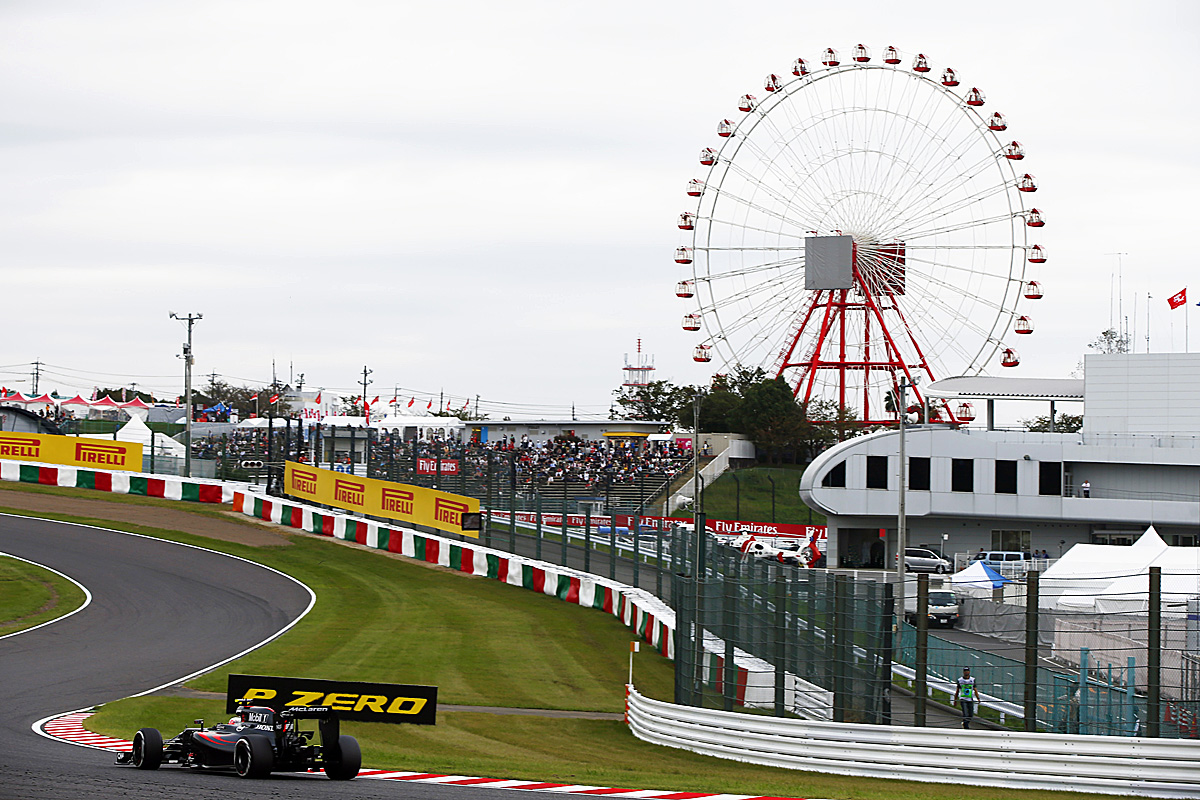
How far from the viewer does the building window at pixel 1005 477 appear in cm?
5406

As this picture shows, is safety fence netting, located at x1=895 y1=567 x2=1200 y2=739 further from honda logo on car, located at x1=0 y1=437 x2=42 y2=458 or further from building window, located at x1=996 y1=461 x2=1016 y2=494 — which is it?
honda logo on car, located at x1=0 y1=437 x2=42 y2=458

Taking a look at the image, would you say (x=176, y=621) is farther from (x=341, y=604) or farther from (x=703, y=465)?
(x=703, y=465)

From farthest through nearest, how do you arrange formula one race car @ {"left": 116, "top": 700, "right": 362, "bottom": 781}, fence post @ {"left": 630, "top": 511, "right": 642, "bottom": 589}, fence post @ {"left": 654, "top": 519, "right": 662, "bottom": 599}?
fence post @ {"left": 630, "top": 511, "right": 642, "bottom": 589} < fence post @ {"left": 654, "top": 519, "right": 662, "bottom": 599} < formula one race car @ {"left": 116, "top": 700, "right": 362, "bottom": 781}

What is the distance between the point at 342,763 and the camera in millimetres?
12188

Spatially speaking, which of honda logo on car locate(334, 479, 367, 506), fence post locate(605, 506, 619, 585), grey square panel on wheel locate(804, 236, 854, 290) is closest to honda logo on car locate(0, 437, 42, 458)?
honda logo on car locate(334, 479, 367, 506)

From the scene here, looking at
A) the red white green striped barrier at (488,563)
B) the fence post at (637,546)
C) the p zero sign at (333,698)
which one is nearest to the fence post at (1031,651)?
the p zero sign at (333,698)

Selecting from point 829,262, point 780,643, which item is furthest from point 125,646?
point 829,262

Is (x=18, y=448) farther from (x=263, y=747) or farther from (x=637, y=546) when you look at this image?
(x=263, y=747)

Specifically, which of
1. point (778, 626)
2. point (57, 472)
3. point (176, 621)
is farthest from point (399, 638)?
point (57, 472)

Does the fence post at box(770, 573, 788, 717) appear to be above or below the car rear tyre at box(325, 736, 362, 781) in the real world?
above

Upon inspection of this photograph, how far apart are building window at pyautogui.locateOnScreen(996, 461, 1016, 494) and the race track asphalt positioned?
108 ft

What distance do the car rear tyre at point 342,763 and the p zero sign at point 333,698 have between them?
466 mm

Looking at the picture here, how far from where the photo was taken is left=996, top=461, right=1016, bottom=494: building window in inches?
2128

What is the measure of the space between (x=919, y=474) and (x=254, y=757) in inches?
1824
